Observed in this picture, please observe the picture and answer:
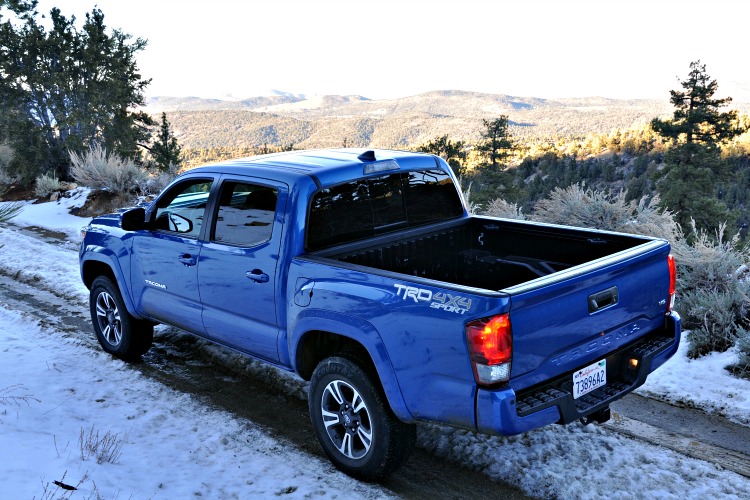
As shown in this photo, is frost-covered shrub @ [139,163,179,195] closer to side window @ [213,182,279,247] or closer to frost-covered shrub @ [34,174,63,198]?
→ frost-covered shrub @ [34,174,63,198]

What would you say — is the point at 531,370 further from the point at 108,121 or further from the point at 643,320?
the point at 108,121

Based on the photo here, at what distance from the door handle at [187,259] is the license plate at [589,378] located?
2933 mm

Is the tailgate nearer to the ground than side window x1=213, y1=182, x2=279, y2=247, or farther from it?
nearer to the ground

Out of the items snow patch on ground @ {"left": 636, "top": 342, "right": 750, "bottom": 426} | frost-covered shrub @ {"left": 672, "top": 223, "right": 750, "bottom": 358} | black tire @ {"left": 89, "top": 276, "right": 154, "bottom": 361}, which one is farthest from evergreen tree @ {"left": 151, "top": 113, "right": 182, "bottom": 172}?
snow patch on ground @ {"left": 636, "top": 342, "right": 750, "bottom": 426}

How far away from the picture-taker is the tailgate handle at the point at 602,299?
3.58 metres

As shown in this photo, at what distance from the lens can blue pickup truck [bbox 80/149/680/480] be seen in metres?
3.33

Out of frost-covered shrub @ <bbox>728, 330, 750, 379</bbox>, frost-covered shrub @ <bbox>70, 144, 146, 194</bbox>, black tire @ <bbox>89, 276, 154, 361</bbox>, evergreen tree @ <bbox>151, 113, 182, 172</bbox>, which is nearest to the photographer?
frost-covered shrub @ <bbox>728, 330, 750, 379</bbox>

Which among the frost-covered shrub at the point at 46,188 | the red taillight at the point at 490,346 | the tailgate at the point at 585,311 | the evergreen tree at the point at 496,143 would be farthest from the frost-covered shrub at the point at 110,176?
the evergreen tree at the point at 496,143

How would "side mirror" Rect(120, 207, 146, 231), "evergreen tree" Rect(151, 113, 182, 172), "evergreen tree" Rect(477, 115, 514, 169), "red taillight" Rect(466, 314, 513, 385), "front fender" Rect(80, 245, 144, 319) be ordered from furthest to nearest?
"evergreen tree" Rect(477, 115, 514, 169)
"evergreen tree" Rect(151, 113, 182, 172)
"front fender" Rect(80, 245, 144, 319)
"side mirror" Rect(120, 207, 146, 231)
"red taillight" Rect(466, 314, 513, 385)

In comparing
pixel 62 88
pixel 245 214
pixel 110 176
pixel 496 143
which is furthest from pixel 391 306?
pixel 496 143

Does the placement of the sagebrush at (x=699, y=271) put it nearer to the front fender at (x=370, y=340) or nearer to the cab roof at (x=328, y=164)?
the cab roof at (x=328, y=164)

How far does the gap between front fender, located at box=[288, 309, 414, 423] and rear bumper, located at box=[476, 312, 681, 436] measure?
54 cm

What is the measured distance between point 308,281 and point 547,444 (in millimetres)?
1979

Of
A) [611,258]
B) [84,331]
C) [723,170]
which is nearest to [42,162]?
[84,331]
